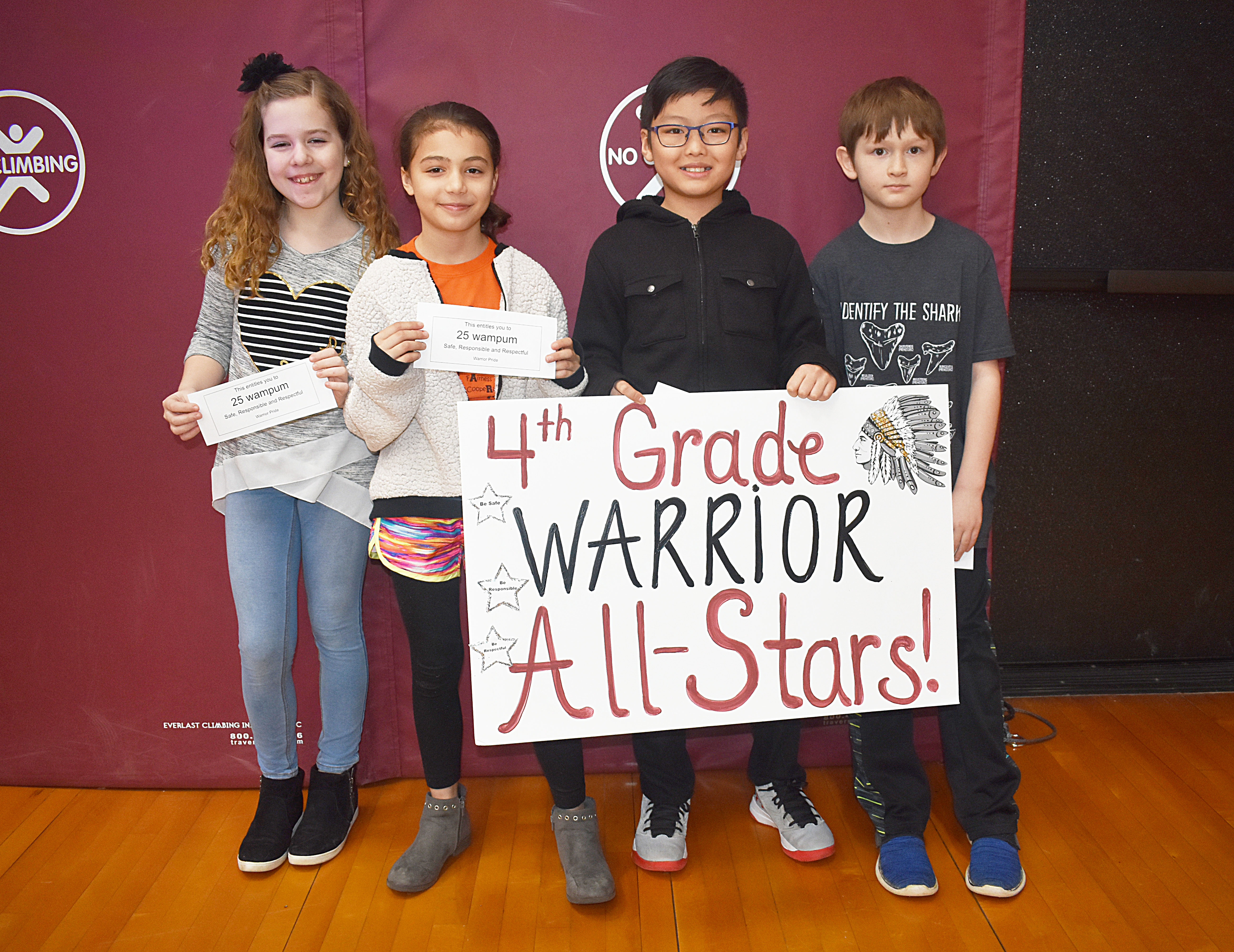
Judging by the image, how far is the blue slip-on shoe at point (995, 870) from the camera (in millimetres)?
1655

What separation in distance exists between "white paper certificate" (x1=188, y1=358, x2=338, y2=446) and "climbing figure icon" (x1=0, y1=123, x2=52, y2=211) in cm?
68

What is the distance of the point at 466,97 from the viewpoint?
187cm

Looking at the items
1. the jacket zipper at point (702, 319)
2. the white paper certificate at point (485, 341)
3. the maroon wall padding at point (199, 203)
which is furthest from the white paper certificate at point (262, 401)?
the jacket zipper at point (702, 319)

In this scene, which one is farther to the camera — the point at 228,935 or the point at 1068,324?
the point at 1068,324

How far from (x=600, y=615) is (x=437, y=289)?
633 millimetres

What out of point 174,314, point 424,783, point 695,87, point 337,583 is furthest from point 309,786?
point 695,87

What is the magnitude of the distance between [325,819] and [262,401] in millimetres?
865

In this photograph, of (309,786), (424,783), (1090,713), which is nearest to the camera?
(309,786)

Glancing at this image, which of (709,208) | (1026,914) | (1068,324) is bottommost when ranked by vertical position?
(1026,914)

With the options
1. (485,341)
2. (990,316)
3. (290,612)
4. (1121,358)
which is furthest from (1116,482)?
(290,612)

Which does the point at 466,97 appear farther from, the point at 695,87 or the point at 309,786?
the point at 309,786

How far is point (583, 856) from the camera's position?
1708 mm

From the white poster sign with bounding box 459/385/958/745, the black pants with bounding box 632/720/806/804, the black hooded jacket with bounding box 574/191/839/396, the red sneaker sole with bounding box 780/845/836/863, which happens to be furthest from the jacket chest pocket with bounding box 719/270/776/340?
the red sneaker sole with bounding box 780/845/836/863

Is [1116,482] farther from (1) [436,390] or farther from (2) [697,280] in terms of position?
(1) [436,390]
